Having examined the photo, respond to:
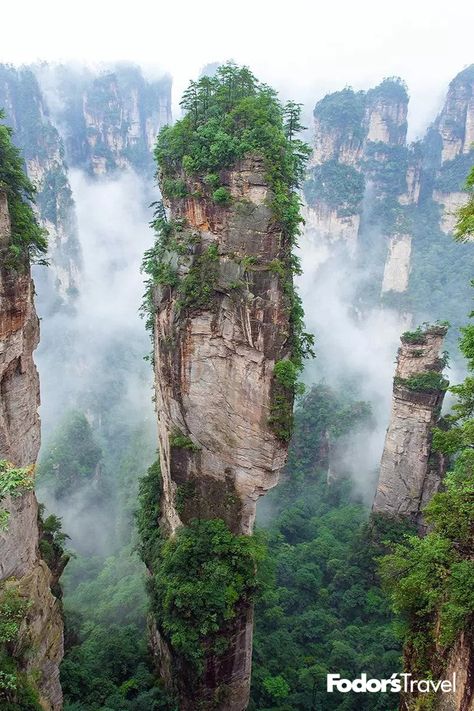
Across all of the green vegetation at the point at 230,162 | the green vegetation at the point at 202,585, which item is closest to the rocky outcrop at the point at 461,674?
the green vegetation at the point at 230,162

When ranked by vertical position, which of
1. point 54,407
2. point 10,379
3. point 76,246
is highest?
point 76,246

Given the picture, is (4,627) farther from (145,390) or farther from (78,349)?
(78,349)

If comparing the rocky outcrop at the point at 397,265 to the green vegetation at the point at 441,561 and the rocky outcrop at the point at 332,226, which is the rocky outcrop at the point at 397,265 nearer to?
the rocky outcrop at the point at 332,226

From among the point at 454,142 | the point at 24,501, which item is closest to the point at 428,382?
the point at 24,501

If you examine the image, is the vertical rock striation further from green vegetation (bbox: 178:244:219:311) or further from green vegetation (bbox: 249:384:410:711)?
green vegetation (bbox: 249:384:410:711)

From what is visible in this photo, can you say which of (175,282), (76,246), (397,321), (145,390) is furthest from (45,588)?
(76,246)

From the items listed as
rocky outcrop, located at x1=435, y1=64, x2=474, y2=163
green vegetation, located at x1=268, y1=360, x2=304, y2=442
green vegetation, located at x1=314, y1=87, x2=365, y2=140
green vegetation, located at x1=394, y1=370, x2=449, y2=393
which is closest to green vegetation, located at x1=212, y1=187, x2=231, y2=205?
green vegetation, located at x1=268, y1=360, x2=304, y2=442
